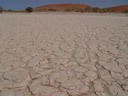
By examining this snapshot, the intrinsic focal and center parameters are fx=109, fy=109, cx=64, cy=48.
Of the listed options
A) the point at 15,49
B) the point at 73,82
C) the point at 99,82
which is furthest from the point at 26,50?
the point at 99,82

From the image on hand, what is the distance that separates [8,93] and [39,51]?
1294 mm

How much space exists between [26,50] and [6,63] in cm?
65

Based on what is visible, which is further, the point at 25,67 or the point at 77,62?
the point at 77,62

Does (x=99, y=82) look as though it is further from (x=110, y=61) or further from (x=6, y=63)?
(x=6, y=63)

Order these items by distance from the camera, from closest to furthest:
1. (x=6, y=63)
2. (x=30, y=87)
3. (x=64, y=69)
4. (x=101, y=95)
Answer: (x=101, y=95) < (x=30, y=87) < (x=64, y=69) < (x=6, y=63)

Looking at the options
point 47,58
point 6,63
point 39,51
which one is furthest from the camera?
point 39,51

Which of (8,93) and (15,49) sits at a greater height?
(15,49)

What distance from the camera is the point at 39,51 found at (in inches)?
98.9

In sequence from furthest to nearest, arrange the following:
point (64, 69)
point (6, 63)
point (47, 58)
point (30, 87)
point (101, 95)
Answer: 1. point (47, 58)
2. point (6, 63)
3. point (64, 69)
4. point (30, 87)
5. point (101, 95)

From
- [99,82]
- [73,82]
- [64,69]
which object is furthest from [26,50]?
[99,82]

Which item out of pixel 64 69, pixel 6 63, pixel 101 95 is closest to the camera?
pixel 101 95

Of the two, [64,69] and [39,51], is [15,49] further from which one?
[64,69]

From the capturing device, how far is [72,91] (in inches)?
52.5

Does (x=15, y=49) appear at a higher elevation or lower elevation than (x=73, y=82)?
higher
